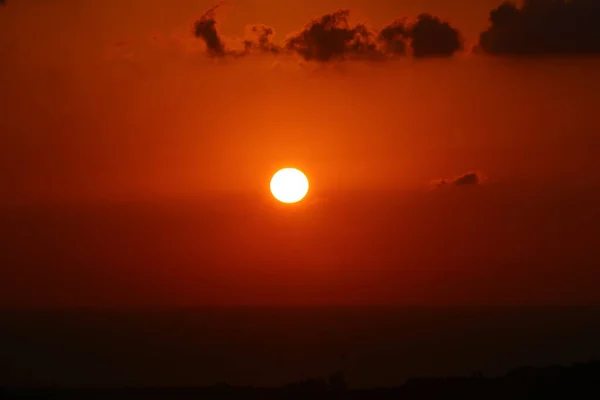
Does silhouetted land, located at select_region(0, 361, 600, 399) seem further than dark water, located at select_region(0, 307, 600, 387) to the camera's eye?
No

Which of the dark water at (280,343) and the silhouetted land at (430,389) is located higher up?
the dark water at (280,343)

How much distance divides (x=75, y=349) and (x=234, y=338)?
6372 mm

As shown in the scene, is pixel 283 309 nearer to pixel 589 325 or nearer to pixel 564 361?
pixel 589 325

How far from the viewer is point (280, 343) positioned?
100ft

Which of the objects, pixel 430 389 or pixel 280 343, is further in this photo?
pixel 280 343

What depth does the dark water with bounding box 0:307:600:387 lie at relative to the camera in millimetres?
23203

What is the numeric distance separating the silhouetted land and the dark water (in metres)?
0.74

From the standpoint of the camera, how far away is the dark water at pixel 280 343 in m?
23.2

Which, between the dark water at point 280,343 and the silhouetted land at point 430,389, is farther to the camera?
the dark water at point 280,343

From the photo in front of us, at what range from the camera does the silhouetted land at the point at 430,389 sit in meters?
19.8

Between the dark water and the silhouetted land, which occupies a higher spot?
the dark water

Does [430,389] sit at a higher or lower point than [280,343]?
lower

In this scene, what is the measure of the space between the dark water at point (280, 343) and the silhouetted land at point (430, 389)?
0.74 meters

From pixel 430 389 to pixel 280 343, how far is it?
35.2 feet
